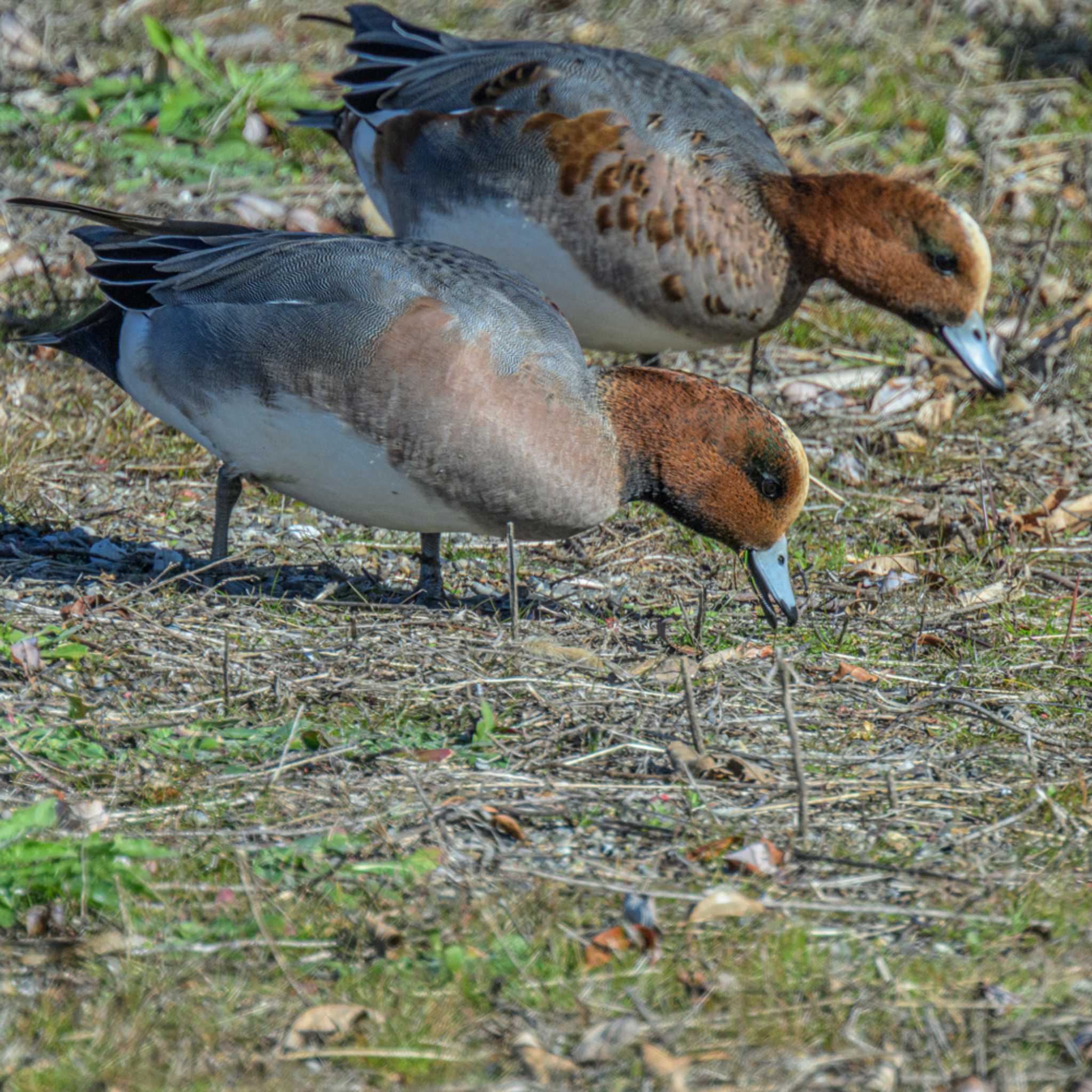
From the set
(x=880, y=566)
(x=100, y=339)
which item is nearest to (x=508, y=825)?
(x=880, y=566)

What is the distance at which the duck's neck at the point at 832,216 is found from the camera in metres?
4.80

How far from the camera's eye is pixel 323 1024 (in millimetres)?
2291

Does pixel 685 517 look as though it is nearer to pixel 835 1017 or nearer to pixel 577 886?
pixel 577 886

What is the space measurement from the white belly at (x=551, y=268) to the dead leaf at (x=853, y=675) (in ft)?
5.24

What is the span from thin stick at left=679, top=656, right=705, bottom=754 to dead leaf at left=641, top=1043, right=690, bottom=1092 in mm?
814

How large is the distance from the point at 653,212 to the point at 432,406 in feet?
4.94

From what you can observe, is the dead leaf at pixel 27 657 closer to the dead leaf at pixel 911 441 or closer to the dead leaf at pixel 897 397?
the dead leaf at pixel 911 441

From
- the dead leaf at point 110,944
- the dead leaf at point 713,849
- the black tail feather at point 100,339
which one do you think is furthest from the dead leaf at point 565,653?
the black tail feather at point 100,339

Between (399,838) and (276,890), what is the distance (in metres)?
0.26

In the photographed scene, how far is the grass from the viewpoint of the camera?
232 centimetres

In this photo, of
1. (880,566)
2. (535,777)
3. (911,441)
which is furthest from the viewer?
(911,441)

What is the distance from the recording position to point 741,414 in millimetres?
3707

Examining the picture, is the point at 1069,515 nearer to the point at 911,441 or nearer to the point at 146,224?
the point at 911,441

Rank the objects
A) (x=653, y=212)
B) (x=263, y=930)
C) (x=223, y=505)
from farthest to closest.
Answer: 1. (x=653, y=212)
2. (x=223, y=505)
3. (x=263, y=930)
